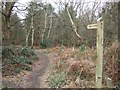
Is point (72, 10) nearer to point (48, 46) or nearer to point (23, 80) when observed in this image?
point (48, 46)

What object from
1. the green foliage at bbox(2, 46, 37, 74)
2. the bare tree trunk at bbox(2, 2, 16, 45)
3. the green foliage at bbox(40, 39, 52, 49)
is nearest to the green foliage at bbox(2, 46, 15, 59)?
the green foliage at bbox(2, 46, 37, 74)

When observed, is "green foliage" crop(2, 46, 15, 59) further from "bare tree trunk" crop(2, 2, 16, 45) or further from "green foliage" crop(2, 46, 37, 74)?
"bare tree trunk" crop(2, 2, 16, 45)

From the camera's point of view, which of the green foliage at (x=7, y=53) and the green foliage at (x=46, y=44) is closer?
the green foliage at (x=7, y=53)

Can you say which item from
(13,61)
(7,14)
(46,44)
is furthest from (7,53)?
(46,44)

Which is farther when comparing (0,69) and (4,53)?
(4,53)

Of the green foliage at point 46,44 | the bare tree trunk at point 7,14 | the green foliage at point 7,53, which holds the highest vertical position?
the bare tree trunk at point 7,14

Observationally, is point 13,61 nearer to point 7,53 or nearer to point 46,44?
point 7,53

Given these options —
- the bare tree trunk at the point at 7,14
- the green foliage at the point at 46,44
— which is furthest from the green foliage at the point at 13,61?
the green foliage at the point at 46,44

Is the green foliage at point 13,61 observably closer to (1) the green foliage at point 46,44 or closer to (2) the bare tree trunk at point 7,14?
(2) the bare tree trunk at point 7,14

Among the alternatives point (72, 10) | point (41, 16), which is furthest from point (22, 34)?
point (72, 10)

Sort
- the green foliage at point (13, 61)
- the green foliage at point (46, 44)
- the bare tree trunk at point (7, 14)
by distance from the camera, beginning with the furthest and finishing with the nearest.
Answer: the green foliage at point (46, 44)
the bare tree trunk at point (7, 14)
the green foliage at point (13, 61)

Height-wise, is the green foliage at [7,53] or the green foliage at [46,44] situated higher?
the green foliage at [7,53]

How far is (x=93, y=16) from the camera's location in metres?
20.8

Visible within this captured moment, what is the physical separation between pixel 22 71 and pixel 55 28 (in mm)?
19070
